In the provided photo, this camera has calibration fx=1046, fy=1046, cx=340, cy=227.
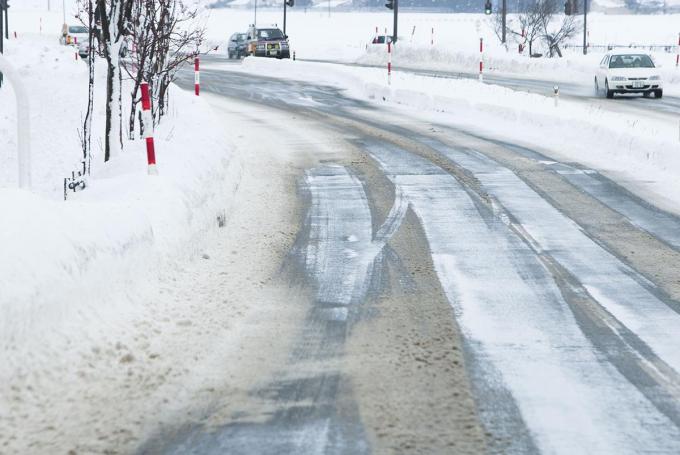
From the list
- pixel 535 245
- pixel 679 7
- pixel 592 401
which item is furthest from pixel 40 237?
pixel 679 7

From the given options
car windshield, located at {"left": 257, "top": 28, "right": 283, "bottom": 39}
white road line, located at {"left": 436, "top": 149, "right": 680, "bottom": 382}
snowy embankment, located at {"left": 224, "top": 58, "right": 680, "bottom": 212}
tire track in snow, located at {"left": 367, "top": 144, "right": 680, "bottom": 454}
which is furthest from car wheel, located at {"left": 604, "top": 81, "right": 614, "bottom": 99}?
car windshield, located at {"left": 257, "top": 28, "right": 283, "bottom": 39}

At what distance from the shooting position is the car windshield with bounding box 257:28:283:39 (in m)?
57.2

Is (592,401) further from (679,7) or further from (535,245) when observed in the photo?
(679,7)

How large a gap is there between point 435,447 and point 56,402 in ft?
6.73

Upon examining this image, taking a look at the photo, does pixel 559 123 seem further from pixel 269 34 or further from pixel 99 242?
pixel 269 34

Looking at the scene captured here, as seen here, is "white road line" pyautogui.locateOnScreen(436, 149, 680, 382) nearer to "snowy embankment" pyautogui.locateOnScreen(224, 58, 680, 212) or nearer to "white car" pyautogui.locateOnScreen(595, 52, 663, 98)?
"snowy embankment" pyautogui.locateOnScreen(224, 58, 680, 212)

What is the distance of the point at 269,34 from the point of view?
57281 millimetres

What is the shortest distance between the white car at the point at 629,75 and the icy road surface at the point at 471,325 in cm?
1782

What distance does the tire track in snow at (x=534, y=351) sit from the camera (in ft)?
17.0

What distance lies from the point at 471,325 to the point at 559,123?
15189mm

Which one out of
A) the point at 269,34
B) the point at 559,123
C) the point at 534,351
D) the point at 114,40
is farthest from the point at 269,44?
the point at 534,351

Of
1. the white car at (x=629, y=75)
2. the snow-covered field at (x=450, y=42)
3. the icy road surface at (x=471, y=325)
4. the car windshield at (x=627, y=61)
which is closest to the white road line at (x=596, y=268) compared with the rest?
the icy road surface at (x=471, y=325)

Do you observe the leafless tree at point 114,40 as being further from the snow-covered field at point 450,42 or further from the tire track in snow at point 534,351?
the snow-covered field at point 450,42

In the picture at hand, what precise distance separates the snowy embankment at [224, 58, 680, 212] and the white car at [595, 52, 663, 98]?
1.38 meters
